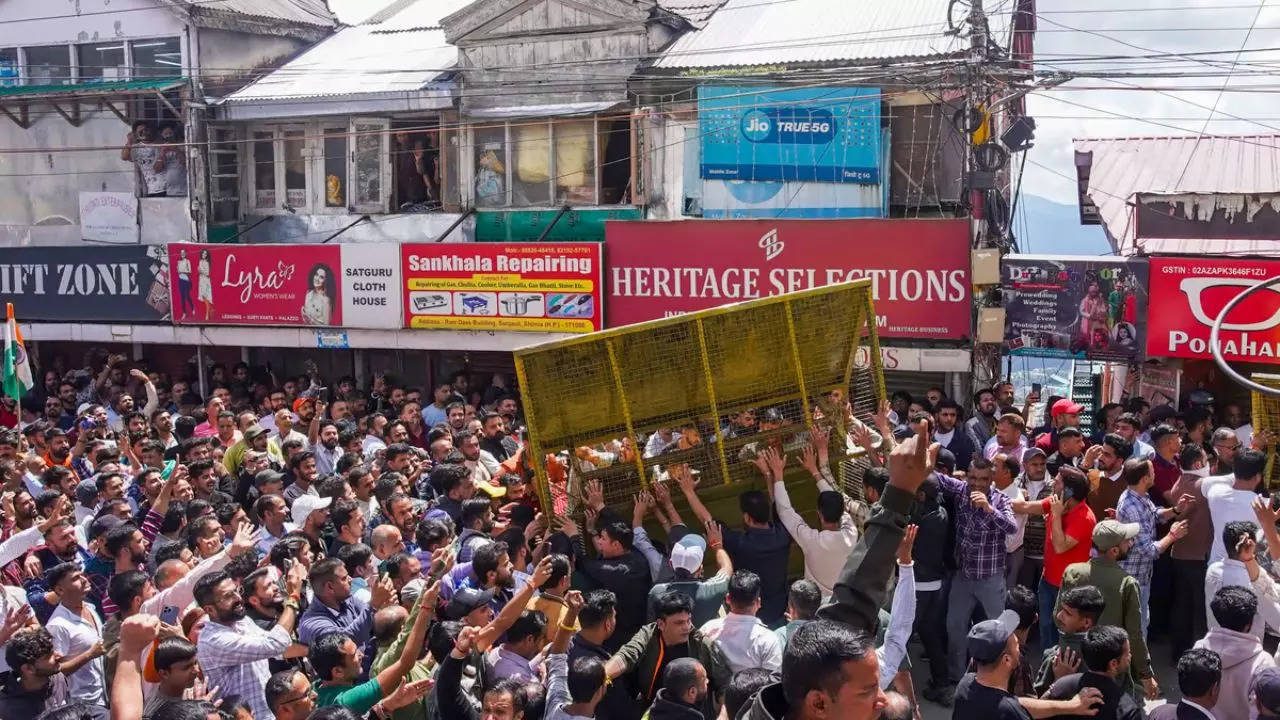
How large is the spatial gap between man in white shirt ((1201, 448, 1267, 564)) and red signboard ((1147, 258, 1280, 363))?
3713 mm

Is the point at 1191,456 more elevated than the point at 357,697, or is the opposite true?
the point at 1191,456

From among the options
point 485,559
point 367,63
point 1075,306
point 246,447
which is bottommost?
point 246,447

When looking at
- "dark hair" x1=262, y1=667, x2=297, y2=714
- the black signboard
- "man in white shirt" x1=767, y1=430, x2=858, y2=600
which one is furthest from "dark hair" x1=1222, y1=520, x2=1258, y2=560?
the black signboard

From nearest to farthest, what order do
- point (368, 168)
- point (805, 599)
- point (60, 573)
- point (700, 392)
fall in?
point (805, 599) → point (60, 573) → point (700, 392) → point (368, 168)

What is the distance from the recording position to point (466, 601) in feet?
20.9

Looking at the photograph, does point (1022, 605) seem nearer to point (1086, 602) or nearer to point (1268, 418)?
point (1086, 602)

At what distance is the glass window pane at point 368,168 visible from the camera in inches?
747

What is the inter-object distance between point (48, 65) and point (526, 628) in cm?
1890

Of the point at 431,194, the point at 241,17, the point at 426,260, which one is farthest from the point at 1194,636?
the point at 241,17

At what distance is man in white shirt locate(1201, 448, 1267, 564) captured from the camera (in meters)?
8.02

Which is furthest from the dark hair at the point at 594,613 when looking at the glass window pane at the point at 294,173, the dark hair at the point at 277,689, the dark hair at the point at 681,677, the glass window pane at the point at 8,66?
the glass window pane at the point at 8,66

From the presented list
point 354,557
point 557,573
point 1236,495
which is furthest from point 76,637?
point 1236,495

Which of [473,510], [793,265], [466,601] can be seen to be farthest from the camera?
[793,265]

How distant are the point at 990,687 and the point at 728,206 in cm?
1167
